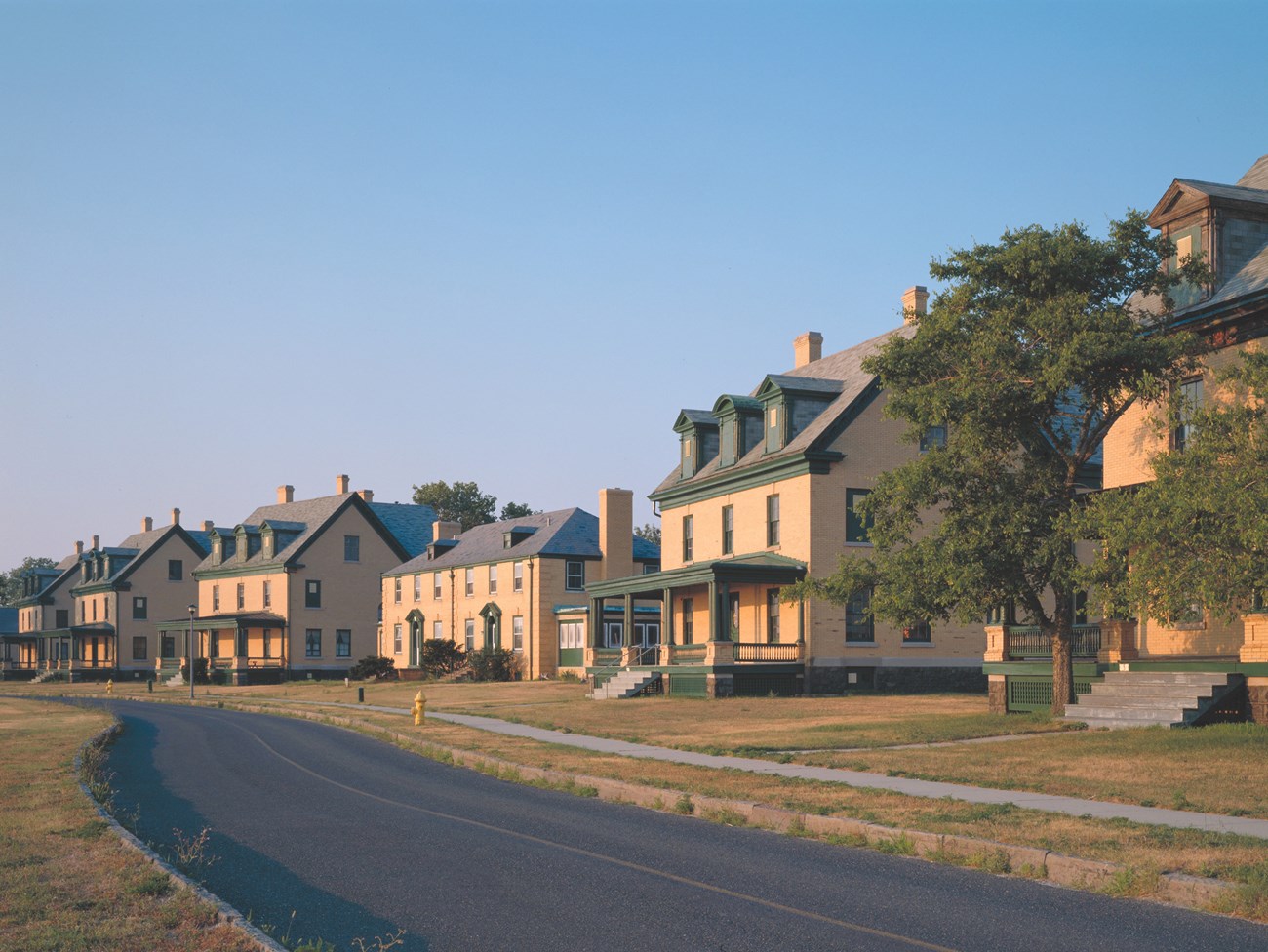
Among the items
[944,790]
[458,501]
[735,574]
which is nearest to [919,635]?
[735,574]

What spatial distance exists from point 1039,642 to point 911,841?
1957cm

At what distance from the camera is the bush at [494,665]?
6156 centimetres

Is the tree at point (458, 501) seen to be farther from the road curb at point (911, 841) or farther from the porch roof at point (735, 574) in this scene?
the road curb at point (911, 841)

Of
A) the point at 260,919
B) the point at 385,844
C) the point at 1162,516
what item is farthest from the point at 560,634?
the point at 260,919

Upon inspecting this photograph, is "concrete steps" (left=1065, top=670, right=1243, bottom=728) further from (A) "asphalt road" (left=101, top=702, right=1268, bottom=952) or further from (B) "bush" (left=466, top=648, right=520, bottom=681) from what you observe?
(B) "bush" (left=466, top=648, right=520, bottom=681)

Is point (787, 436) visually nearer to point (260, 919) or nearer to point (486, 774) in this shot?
point (486, 774)

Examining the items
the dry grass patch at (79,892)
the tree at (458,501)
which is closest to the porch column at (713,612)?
the dry grass patch at (79,892)

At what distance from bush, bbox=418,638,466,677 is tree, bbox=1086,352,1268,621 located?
46821mm

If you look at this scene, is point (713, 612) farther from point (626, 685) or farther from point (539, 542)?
point (539, 542)

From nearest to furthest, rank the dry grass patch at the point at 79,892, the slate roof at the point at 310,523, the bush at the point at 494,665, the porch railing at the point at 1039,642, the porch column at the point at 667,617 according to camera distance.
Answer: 1. the dry grass patch at the point at 79,892
2. the porch railing at the point at 1039,642
3. the porch column at the point at 667,617
4. the bush at the point at 494,665
5. the slate roof at the point at 310,523

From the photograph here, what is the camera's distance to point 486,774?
71.7 feet

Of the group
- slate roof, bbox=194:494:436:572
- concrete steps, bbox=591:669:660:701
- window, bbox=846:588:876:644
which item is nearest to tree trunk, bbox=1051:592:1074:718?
window, bbox=846:588:876:644

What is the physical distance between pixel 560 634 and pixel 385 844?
4924 centimetres

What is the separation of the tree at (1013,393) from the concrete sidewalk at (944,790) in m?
6.65
